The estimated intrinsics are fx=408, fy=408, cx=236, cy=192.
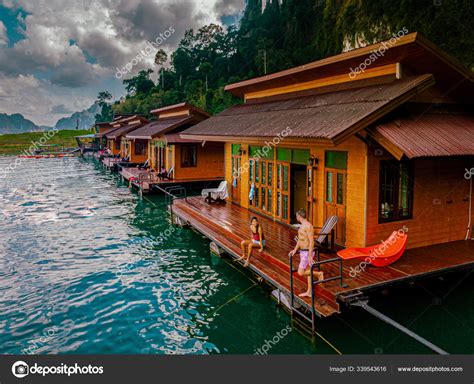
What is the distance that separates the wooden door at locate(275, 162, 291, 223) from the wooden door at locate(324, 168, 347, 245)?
7.36 ft

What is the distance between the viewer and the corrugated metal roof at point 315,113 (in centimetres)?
988

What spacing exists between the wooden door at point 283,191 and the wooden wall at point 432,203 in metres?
4.02

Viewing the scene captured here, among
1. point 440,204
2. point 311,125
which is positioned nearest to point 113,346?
point 311,125

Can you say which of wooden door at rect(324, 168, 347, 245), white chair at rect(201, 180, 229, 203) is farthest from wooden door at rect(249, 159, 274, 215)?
wooden door at rect(324, 168, 347, 245)

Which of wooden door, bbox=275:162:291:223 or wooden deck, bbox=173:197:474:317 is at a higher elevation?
wooden door, bbox=275:162:291:223

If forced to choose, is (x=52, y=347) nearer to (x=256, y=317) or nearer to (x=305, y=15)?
(x=256, y=317)

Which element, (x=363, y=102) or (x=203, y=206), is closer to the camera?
(x=363, y=102)

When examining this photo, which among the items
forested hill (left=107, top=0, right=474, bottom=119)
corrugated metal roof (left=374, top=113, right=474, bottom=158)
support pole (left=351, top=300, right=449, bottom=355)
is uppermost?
forested hill (left=107, top=0, right=474, bottom=119)

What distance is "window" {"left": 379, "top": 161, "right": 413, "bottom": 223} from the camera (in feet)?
34.9

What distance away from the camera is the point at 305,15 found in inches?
2803

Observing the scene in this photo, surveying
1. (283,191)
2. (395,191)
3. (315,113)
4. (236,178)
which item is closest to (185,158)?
(236,178)

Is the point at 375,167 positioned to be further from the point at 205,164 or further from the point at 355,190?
the point at 205,164

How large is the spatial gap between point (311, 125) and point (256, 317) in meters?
5.36

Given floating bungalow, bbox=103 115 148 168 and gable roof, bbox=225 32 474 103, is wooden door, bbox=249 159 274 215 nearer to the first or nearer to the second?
gable roof, bbox=225 32 474 103
